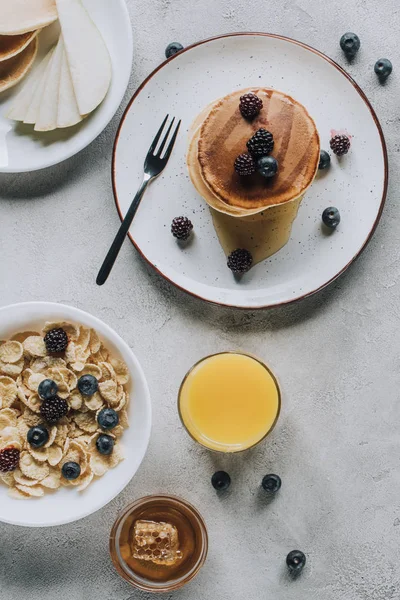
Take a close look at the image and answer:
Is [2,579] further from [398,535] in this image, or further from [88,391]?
[398,535]

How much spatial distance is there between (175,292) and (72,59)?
0.67m

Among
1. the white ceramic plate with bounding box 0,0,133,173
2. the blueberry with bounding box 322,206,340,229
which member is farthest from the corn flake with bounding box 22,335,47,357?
the blueberry with bounding box 322,206,340,229

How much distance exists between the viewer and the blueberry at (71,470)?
1616 mm

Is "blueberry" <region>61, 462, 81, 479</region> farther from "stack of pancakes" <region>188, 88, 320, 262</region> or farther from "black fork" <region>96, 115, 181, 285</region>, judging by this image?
"stack of pancakes" <region>188, 88, 320, 262</region>

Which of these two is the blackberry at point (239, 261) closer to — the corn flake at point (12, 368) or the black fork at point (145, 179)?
the black fork at point (145, 179)

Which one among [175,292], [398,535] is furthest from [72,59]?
[398,535]

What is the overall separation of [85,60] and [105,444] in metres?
0.99

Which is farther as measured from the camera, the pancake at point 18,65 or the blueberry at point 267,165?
the pancake at point 18,65

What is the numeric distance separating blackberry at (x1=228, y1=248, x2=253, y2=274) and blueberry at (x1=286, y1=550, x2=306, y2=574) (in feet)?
2.57

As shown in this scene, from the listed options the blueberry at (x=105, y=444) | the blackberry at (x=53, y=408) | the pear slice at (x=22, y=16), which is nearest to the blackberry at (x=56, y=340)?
the blackberry at (x=53, y=408)

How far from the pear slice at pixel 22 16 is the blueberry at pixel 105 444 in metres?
1.04

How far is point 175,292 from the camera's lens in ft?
5.93

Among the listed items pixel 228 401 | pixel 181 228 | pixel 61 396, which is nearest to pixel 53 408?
pixel 61 396

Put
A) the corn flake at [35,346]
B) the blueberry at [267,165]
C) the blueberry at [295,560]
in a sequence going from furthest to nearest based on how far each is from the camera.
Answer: the blueberry at [295,560]
the corn flake at [35,346]
the blueberry at [267,165]
